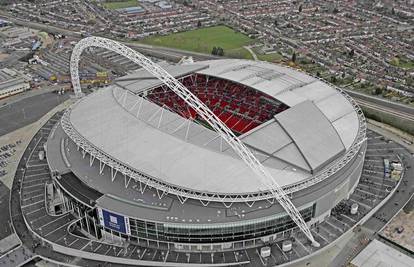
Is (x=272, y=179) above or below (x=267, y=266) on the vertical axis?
above

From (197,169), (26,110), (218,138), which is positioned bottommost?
(26,110)

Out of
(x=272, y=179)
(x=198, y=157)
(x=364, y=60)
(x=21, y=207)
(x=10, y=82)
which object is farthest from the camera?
(x=364, y=60)

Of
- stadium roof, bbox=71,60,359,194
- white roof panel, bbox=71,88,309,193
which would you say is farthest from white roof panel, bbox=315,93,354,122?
white roof panel, bbox=71,88,309,193

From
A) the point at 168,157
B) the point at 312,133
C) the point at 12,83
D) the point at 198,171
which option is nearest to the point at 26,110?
the point at 12,83

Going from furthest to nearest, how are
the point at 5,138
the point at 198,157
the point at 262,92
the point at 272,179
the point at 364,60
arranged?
the point at 364,60 < the point at 5,138 < the point at 262,92 < the point at 198,157 < the point at 272,179

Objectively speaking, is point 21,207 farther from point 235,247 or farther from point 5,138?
point 235,247

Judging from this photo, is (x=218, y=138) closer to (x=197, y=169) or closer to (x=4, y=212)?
(x=197, y=169)

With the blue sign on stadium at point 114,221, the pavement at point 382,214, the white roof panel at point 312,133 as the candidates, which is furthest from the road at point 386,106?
the blue sign on stadium at point 114,221

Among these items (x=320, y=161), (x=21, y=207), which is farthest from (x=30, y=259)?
(x=320, y=161)
